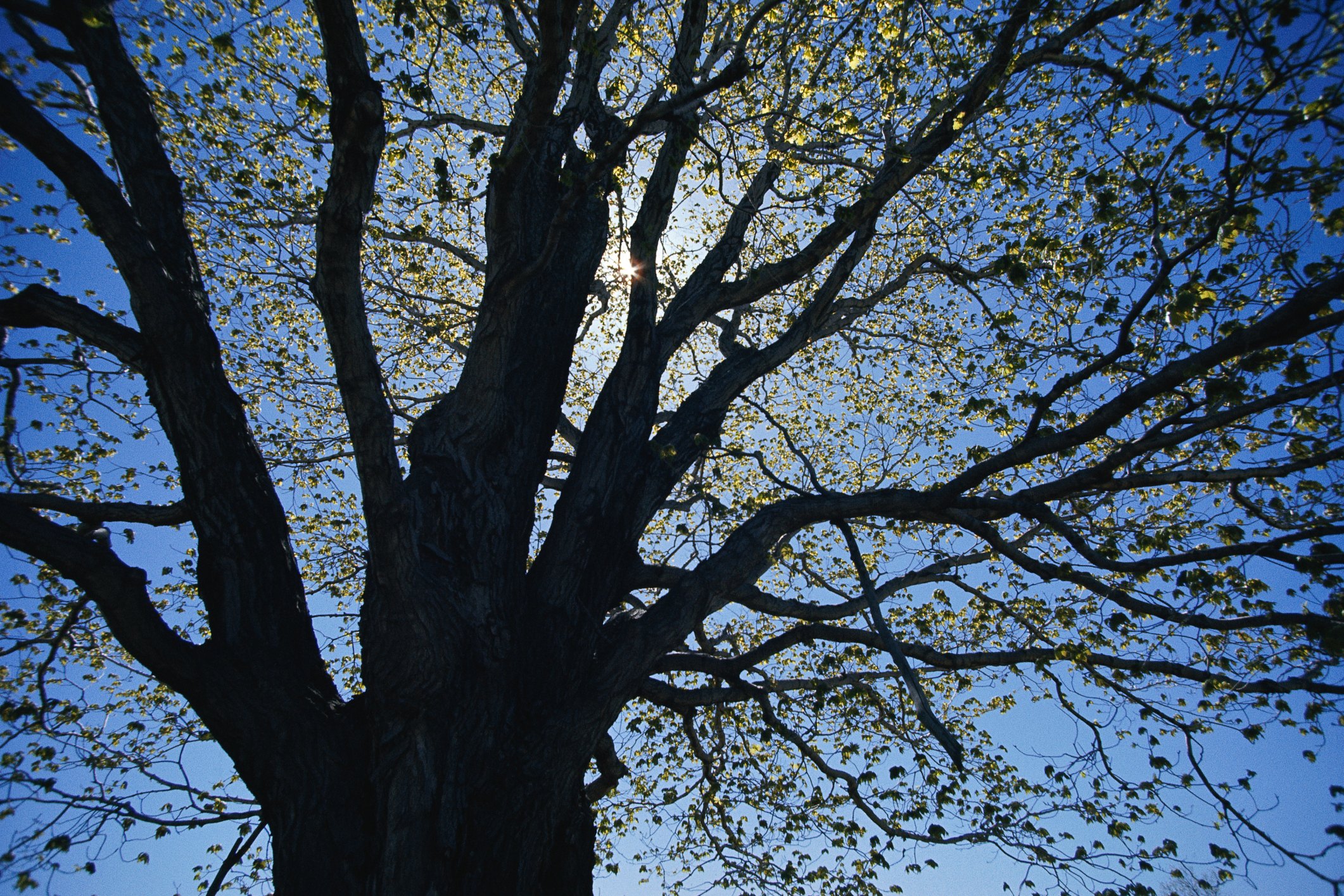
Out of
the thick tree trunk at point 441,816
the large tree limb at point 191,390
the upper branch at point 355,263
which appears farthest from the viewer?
the large tree limb at point 191,390

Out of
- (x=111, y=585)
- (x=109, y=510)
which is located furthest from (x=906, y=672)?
(x=109, y=510)

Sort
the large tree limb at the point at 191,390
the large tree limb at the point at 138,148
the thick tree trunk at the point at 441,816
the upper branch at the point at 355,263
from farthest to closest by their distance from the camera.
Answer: the large tree limb at the point at 138,148 < the large tree limb at the point at 191,390 < the thick tree trunk at the point at 441,816 < the upper branch at the point at 355,263

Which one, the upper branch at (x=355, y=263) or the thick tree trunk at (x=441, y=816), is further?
the thick tree trunk at (x=441, y=816)

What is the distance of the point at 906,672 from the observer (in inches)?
135

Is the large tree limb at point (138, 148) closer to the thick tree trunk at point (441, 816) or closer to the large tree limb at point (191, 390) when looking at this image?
the large tree limb at point (191, 390)

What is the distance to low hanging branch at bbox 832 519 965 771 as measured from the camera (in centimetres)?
311

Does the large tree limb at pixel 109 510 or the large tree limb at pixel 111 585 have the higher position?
the large tree limb at pixel 109 510

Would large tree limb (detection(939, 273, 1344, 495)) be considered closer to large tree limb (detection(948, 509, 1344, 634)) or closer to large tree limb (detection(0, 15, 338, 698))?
large tree limb (detection(948, 509, 1344, 634))

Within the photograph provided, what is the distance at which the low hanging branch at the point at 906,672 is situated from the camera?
3111 millimetres

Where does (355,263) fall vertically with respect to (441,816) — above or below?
above

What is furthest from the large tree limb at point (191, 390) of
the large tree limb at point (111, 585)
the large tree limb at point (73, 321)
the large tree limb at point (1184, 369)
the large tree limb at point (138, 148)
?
the large tree limb at point (1184, 369)

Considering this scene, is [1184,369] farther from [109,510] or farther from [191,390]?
[109,510]

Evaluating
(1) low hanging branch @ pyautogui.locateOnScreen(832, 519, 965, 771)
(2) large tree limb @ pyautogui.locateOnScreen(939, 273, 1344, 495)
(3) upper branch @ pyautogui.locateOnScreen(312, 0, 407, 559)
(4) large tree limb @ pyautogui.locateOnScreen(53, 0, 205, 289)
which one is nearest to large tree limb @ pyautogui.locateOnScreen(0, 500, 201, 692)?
(3) upper branch @ pyautogui.locateOnScreen(312, 0, 407, 559)

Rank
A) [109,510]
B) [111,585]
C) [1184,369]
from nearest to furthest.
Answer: [111,585] → [1184,369] → [109,510]
